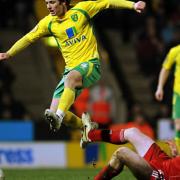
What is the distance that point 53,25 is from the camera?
476 inches

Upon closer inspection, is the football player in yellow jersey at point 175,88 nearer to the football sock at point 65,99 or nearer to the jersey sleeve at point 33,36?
the jersey sleeve at point 33,36

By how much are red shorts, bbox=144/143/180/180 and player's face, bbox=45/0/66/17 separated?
3051mm

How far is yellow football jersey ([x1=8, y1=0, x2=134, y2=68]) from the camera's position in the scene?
11969mm

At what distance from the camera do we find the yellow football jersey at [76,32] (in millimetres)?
11969

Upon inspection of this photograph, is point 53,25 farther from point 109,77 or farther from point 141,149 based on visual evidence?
point 109,77

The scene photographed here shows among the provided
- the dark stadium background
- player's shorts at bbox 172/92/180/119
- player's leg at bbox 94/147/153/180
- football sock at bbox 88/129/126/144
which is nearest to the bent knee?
football sock at bbox 88/129/126/144

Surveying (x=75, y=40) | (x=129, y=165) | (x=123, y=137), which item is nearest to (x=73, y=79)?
(x=75, y=40)

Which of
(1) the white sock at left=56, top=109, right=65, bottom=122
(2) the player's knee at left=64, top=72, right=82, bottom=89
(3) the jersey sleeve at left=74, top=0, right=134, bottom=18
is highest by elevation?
(3) the jersey sleeve at left=74, top=0, right=134, bottom=18

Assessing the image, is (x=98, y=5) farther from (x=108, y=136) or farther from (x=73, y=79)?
(x=108, y=136)

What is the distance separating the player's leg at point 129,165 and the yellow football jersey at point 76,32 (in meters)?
2.61

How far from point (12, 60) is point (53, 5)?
37.6 ft

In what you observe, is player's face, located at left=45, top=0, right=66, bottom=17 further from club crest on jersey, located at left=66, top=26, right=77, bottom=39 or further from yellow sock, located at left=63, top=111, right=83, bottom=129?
yellow sock, located at left=63, top=111, right=83, bottom=129

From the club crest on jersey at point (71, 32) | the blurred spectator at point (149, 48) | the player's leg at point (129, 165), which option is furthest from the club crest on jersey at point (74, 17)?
the blurred spectator at point (149, 48)

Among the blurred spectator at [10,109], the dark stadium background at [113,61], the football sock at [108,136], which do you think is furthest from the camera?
the dark stadium background at [113,61]
